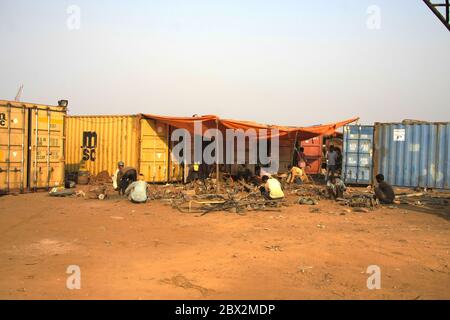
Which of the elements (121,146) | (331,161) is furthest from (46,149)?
(331,161)

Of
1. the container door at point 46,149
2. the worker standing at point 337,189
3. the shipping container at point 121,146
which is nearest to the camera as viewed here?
the worker standing at point 337,189

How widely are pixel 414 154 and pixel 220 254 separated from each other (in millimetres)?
11616

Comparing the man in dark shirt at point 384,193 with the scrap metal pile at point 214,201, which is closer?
the scrap metal pile at point 214,201

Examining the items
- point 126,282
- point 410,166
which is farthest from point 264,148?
point 126,282

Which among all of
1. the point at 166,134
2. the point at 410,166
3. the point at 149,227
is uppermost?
the point at 166,134

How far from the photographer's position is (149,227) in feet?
25.5

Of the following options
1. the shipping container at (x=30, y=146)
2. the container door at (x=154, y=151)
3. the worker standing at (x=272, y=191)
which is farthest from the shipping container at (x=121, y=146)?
the worker standing at (x=272, y=191)

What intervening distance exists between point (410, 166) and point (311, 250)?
10.6 meters

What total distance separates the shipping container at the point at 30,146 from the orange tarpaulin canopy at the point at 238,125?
10.9 ft

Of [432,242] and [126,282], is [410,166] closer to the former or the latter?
[432,242]

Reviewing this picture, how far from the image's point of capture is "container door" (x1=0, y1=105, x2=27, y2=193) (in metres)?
11.7

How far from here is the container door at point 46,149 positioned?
12.5 m

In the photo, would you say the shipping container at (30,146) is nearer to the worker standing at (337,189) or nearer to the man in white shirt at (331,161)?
the worker standing at (337,189)

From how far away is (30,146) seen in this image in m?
12.4
